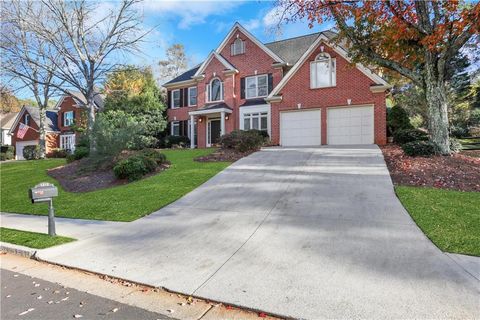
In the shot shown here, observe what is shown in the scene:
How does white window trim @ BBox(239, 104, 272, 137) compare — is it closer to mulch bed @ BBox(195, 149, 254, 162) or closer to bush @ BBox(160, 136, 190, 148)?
bush @ BBox(160, 136, 190, 148)

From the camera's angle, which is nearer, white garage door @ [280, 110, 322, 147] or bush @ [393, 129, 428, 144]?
bush @ [393, 129, 428, 144]

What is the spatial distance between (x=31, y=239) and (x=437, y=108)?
1264 cm

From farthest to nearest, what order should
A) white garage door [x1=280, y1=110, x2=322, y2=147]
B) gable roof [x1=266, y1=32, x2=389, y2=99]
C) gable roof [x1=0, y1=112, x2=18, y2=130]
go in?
1. gable roof [x1=0, y1=112, x2=18, y2=130]
2. white garage door [x1=280, y1=110, x2=322, y2=147]
3. gable roof [x1=266, y1=32, x2=389, y2=99]

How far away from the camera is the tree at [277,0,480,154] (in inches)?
393

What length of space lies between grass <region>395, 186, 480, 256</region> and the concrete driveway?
226 mm

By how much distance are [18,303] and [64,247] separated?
6.36ft

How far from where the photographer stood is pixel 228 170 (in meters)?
11.5

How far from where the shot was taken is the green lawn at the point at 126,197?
26.4ft

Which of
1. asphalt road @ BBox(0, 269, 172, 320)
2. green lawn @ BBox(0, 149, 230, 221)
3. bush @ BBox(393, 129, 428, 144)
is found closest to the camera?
asphalt road @ BBox(0, 269, 172, 320)

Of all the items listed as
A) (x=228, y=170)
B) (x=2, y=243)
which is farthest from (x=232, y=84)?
(x=2, y=243)

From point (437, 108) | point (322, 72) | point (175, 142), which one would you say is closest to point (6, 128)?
point (175, 142)

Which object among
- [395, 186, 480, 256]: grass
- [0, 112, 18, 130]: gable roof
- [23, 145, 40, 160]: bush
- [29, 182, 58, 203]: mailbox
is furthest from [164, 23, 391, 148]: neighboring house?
[0, 112, 18, 130]: gable roof

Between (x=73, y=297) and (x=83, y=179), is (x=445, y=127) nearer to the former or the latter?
(x=73, y=297)

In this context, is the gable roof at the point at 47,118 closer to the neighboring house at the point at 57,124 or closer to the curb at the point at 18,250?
the neighboring house at the point at 57,124
